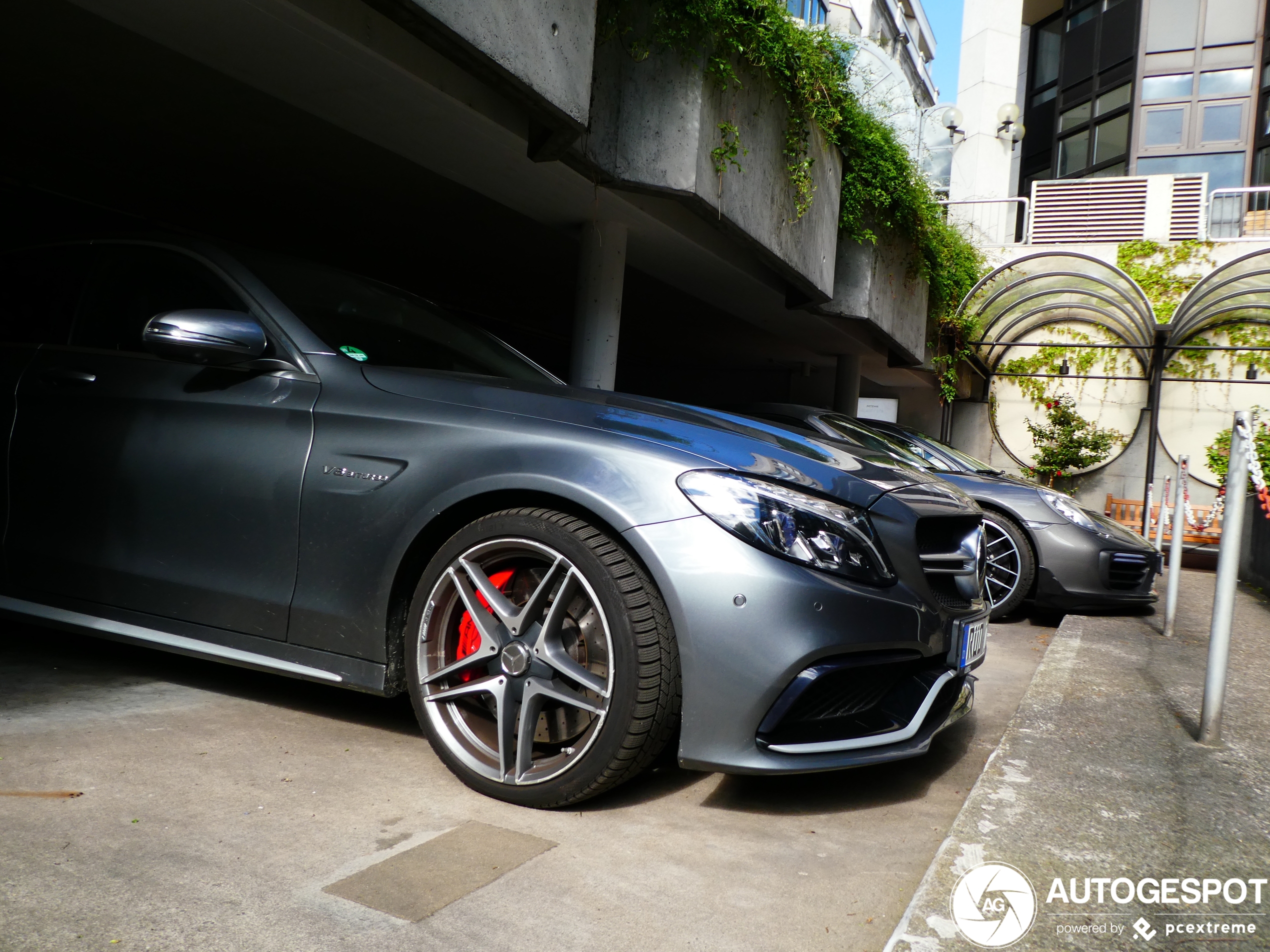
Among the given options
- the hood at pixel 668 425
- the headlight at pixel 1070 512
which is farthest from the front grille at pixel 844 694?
the headlight at pixel 1070 512

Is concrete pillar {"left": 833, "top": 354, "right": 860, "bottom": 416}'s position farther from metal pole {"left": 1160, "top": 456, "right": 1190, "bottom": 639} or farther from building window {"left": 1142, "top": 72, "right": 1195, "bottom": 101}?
building window {"left": 1142, "top": 72, "right": 1195, "bottom": 101}

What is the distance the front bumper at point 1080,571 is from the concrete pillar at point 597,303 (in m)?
3.50

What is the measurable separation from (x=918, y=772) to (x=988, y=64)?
2679 centimetres

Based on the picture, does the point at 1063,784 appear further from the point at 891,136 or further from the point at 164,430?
the point at 891,136

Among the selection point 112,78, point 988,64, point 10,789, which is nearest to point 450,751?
point 10,789

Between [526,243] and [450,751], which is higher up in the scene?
[526,243]

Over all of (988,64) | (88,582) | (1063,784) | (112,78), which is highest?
(988,64)

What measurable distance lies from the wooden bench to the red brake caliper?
Answer: 12.4m

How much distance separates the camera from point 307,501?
2.81m

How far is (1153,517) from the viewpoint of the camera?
1647cm

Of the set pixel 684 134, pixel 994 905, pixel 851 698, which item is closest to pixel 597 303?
pixel 684 134

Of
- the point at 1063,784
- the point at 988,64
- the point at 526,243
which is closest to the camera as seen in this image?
the point at 1063,784

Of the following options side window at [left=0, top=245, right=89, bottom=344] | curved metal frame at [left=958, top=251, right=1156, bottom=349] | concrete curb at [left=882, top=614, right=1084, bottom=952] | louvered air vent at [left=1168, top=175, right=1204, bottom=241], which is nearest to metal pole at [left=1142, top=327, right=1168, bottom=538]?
curved metal frame at [left=958, top=251, right=1156, bottom=349]

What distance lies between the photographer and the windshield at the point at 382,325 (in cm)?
315
